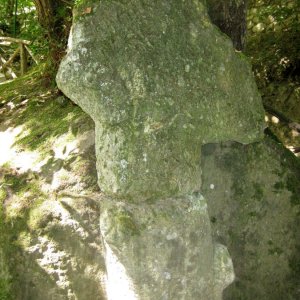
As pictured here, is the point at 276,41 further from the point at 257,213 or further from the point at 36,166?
the point at 36,166

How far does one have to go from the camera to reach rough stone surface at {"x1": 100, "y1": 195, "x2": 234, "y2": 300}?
2.31 meters

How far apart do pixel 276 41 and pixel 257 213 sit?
3031 mm

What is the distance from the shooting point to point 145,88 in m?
2.29

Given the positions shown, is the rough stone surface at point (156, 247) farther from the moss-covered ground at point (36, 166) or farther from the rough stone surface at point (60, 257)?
the moss-covered ground at point (36, 166)

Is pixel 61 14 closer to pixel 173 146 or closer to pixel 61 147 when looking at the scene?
pixel 61 147

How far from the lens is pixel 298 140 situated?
4520 millimetres

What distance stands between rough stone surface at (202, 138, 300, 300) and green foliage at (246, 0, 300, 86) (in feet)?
7.97

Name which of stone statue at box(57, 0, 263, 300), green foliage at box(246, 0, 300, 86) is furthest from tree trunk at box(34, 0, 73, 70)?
green foliage at box(246, 0, 300, 86)

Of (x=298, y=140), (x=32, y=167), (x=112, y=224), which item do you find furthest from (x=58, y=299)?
(x=298, y=140)

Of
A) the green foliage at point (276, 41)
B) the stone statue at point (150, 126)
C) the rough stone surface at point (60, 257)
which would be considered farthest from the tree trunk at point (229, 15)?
the green foliage at point (276, 41)

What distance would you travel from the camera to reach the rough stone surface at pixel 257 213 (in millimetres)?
2924

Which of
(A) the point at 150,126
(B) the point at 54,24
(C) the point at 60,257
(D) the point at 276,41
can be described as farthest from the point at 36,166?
(D) the point at 276,41

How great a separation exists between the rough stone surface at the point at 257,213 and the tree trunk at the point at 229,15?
29.6 inches

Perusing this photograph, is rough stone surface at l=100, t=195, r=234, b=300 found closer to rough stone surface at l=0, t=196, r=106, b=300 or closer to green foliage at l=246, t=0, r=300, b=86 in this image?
rough stone surface at l=0, t=196, r=106, b=300
